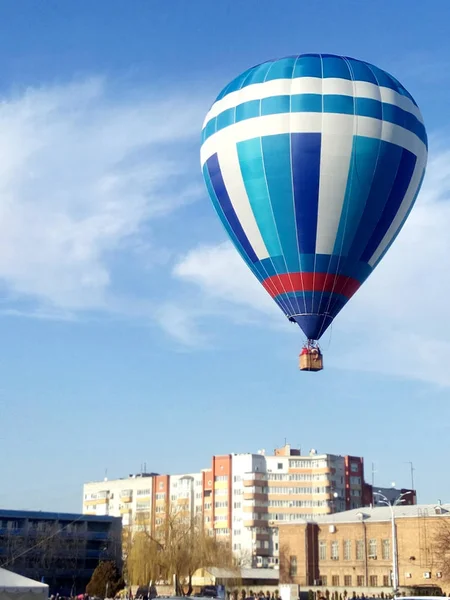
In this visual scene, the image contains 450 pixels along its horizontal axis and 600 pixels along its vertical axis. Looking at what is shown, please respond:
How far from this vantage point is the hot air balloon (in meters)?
37.8

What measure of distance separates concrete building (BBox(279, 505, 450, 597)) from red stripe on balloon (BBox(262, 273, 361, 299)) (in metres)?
30.4

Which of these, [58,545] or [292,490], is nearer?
[58,545]

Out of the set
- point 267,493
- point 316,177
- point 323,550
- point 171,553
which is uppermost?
point 316,177

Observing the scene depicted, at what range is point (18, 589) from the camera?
83.4ft

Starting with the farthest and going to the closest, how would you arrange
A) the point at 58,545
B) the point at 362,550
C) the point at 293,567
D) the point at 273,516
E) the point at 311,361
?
the point at 273,516
the point at 58,545
the point at 293,567
the point at 362,550
the point at 311,361

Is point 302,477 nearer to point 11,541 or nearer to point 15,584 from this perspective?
point 11,541

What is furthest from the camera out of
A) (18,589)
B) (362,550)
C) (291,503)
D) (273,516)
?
(291,503)

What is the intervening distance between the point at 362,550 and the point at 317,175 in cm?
3917

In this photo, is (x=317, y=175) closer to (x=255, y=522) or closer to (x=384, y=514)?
(x=384, y=514)

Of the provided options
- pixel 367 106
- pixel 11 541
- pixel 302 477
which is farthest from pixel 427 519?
pixel 302 477

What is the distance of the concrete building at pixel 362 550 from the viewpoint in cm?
6353

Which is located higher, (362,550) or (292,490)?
(292,490)

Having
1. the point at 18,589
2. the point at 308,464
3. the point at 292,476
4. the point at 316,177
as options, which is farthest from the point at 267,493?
the point at 18,589

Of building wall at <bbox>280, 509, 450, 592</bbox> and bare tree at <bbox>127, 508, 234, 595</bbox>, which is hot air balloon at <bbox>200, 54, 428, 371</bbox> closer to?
building wall at <bbox>280, 509, 450, 592</bbox>
